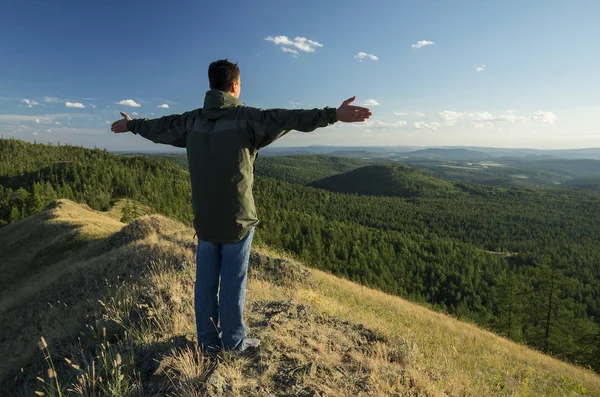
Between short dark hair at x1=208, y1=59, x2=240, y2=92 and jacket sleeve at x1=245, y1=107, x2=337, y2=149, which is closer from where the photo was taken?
jacket sleeve at x1=245, y1=107, x2=337, y2=149

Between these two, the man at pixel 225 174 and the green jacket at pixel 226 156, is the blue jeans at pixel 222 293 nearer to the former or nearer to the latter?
the man at pixel 225 174

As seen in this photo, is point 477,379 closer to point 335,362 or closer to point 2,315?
point 335,362

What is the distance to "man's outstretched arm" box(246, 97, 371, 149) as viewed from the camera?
121 inches

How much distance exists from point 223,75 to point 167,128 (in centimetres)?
101

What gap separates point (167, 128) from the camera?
3875 mm

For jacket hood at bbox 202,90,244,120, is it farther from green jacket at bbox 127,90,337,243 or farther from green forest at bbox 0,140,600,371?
green forest at bbox 0,140,600,371

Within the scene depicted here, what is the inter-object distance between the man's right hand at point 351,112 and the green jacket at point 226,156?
0.29 meters

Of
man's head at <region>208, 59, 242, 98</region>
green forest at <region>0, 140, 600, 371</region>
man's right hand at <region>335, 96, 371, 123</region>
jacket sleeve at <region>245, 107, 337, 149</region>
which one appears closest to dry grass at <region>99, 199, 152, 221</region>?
green forest at <region>0, 140, 600, 371</region>

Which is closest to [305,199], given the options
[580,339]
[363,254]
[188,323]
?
[363,254]

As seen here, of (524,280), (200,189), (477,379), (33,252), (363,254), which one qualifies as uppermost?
(200,189)

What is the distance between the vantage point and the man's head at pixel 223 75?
352 centimetres

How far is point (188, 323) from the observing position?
16.2ft

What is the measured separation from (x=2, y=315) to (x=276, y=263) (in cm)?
1401

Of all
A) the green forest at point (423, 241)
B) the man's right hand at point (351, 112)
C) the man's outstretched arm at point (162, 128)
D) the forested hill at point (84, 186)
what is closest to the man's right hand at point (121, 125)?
the man's outstretched arm at point (162, 128)
